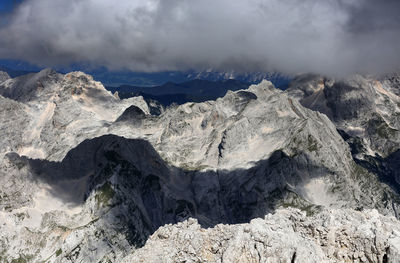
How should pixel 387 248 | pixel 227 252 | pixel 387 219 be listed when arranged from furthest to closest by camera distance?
1. pixel 387 219
2. pixel 227 252
3. pixel 387 248

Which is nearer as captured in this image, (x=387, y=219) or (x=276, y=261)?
(x=276, y=261)

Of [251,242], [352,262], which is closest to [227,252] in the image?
[251,242]

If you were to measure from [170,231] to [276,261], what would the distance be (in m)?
24.4

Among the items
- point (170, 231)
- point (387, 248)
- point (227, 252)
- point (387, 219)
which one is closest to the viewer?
point (387, 248)

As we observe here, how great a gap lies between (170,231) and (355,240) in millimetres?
36695

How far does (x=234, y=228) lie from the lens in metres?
73.4

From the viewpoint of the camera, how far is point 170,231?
256 feet

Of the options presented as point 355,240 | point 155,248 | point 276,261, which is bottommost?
point 155,248

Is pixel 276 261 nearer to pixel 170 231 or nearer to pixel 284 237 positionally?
pixel 284 237

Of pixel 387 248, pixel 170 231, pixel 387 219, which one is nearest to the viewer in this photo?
pixel 387 248

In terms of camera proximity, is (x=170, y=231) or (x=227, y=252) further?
(x=170, y=231)

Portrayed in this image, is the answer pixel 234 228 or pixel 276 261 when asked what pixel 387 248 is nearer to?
pixel 276 261

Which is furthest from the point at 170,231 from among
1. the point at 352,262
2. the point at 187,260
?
the point at 352,262

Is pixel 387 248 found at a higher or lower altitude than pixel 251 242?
higher
